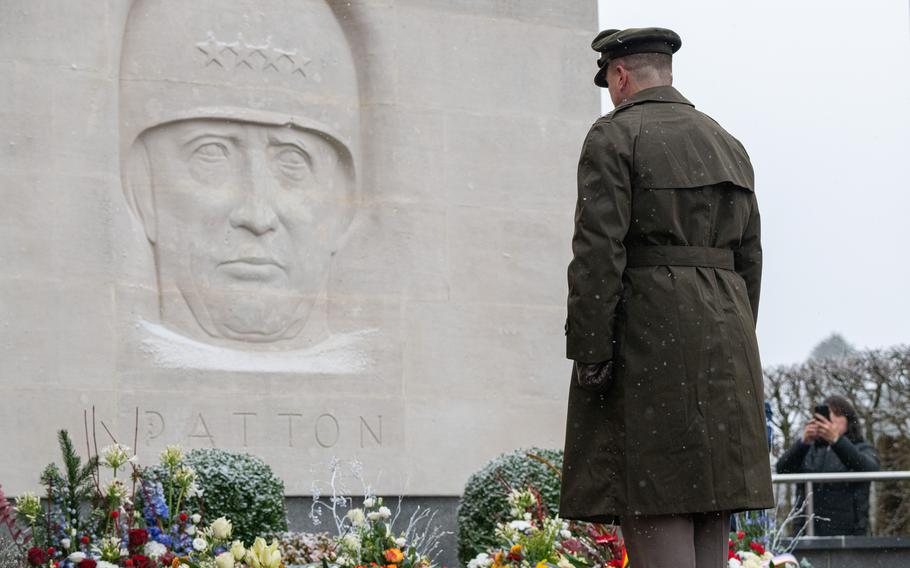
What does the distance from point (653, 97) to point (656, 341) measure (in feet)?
2.69

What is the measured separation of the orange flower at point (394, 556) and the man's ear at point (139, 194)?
383 centimetres

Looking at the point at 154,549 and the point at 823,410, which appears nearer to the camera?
the point at 154,549

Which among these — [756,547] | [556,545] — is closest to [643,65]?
[556,545]

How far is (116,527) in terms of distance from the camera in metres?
6.43

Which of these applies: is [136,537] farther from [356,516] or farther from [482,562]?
[482,562]

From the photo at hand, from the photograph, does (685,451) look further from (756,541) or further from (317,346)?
(317,346)

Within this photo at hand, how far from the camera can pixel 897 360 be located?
60.2 feet

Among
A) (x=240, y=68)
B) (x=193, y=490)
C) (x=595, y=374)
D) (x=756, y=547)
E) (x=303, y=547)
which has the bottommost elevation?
(x=303, y=547)

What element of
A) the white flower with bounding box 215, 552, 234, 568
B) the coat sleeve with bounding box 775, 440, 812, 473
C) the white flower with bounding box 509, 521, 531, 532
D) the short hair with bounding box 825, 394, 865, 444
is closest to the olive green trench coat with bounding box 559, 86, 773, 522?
the white flower with bounding box 215, 552, 234, 568

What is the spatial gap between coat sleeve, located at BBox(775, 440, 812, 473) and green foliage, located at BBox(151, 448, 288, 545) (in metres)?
4.07

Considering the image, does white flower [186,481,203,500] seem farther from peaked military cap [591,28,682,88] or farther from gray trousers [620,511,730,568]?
peaked military cap [591,28,682,88]

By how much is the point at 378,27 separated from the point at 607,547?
15.5 feet

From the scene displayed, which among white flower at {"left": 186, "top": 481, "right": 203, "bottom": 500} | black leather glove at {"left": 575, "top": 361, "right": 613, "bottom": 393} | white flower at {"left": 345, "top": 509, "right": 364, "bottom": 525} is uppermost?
black leather glove at {"left": 575, "top": 361, "right": 613, "bottom": 393}

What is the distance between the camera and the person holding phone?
9.89m
